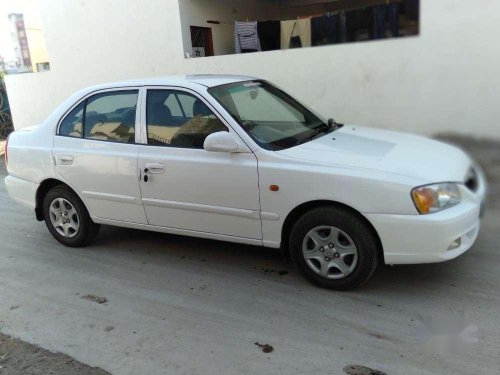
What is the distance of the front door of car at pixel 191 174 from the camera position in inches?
156

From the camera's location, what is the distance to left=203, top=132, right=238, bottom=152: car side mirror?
3.88 meters

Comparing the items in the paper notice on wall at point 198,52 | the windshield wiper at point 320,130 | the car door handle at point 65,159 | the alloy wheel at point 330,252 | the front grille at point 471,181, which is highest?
the paper notice on wall at point 198,52

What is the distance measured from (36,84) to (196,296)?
385 inches

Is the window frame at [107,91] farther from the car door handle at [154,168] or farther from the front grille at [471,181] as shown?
the front grille at [471,181]

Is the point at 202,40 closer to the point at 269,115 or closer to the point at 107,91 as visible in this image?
the point at 107,91

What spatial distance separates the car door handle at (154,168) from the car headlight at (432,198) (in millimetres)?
2046

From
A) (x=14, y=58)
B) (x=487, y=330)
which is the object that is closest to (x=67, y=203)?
(x=487, y=330)

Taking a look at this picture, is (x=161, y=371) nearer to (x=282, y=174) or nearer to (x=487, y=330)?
(x=282, y=174)

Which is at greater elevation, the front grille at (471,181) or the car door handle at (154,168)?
the car door handle at (154,168)

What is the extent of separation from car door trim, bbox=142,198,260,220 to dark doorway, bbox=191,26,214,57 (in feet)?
20.5

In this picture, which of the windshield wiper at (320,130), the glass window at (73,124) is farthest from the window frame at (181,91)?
the glass window at (73,124)

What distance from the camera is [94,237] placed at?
5234mm

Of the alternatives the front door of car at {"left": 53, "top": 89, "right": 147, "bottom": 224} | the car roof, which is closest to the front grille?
the car roof

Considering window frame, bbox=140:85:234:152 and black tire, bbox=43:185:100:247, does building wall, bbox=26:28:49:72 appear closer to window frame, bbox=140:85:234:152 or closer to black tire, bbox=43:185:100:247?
black tire, bbox=43:185:100:247
